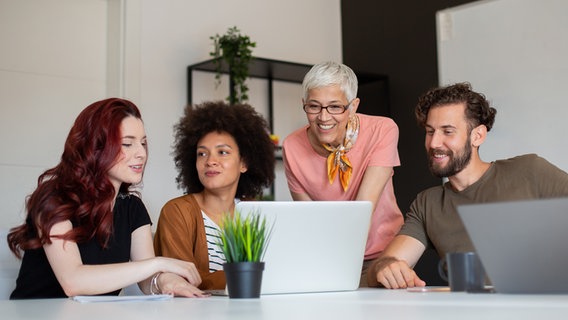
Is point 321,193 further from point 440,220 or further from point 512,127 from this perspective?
point 512,127

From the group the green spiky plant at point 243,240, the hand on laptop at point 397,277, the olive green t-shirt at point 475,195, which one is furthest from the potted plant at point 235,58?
the green spiky plant at point 243,240

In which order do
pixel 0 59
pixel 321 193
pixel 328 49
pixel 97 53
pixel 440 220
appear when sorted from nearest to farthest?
pixel 440 220
pixel 321 193
pixel 0 59
pixel 97 53
pixel 328 49

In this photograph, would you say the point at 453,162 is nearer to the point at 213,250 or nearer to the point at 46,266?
the point at 213,250

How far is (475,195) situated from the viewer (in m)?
2.70

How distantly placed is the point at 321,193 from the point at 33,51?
7.41 feet

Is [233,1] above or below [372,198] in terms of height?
above

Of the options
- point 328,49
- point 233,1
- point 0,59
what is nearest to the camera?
point 0,59

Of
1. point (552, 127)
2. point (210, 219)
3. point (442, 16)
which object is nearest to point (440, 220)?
point (210, 219)

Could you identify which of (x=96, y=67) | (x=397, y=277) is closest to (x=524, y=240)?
(x=397, y=277)

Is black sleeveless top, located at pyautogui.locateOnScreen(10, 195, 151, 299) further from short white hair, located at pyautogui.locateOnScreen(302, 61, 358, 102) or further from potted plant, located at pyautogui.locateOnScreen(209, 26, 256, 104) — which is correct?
potted plant, located at pyautogui.locateOnScreen(209, 26, 256, 104)

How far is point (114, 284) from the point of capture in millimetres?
2045

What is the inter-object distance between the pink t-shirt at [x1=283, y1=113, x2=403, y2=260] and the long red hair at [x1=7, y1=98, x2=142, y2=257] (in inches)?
30.9

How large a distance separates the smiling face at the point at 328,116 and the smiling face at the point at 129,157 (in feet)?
2.17

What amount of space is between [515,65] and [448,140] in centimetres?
190
